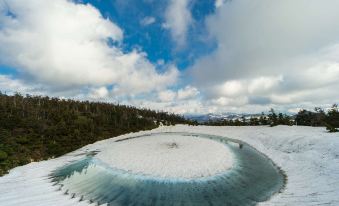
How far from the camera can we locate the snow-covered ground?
54.2 ft

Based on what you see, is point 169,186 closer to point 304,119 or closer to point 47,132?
point 47,132

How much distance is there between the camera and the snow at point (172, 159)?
22.8 m

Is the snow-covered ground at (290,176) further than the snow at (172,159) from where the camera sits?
No

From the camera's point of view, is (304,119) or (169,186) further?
(304,119)

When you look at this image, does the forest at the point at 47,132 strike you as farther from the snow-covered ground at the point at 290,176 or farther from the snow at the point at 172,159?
the snow at the point at 172,159

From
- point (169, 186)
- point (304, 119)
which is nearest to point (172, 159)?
point (169, 186)

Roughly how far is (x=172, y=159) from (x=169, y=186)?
678 centimetres

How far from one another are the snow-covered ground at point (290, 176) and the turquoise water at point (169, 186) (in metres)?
1.08

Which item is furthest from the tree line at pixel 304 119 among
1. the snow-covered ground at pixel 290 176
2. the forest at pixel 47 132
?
the forest at pixel 47 132

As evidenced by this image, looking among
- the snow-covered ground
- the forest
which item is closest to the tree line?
the snow-covered ground

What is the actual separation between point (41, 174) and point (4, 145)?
39.6 ft

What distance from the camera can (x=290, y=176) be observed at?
21.4m

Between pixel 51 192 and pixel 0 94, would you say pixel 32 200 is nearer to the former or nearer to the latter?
pixel 51 192

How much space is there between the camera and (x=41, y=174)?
23391 mm
